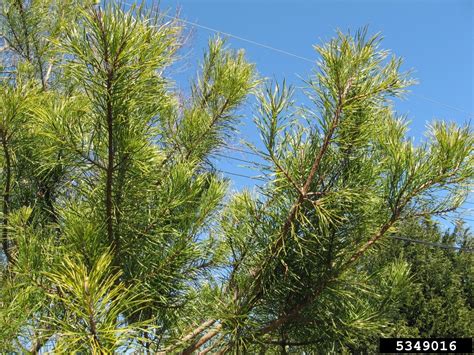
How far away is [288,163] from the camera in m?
1.06

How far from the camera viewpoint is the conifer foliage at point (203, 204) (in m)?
0.97

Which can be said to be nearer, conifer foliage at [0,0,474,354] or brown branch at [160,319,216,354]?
conifer foliage at [0,0,474,354]

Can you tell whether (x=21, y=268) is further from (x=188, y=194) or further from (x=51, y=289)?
(x=188, y=194)

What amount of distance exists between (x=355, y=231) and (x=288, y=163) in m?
0.21

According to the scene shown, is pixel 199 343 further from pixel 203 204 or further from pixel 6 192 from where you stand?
pixel 6 192

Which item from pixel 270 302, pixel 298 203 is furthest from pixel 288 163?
pixel 270 302

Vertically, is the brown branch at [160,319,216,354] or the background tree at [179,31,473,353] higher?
the background tree at [179,31,473,353]

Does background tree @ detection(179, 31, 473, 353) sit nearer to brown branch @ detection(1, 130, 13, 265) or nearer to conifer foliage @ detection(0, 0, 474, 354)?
conifer foliage @ detection(0, 0, 474, 354)

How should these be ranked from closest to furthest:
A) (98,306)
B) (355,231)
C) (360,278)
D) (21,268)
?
1. (98,306)
2. (21,268)
3. (355,231)
4. (360,278)

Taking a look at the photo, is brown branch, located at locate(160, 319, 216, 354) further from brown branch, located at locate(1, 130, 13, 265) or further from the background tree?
brown branch, located at locate(1, 130, 13, 265)

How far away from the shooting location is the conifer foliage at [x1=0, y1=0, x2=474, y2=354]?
38.1 inches

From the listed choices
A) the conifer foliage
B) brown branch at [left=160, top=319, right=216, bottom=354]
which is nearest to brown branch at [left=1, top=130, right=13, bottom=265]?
the conifer foliage

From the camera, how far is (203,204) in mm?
1150

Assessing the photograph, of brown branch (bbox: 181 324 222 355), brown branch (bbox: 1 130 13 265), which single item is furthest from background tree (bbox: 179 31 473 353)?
brown branch (bbox: 1 130 13 265)
